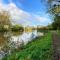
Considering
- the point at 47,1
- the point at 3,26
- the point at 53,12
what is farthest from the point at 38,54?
the point at 3,26

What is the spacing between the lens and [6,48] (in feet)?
51.5

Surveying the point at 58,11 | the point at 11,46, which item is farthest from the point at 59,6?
the point at 11,46

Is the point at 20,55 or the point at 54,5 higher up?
the point at 54,5

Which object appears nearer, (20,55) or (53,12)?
(20,55)

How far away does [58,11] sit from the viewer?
145ft

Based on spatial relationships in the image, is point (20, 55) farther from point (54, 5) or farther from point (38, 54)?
point (54, 5)

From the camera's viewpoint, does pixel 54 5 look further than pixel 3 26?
No

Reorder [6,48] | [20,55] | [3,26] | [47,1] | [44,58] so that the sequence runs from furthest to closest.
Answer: [3,26], [47,1], [6,48], [20,55], [44,58]

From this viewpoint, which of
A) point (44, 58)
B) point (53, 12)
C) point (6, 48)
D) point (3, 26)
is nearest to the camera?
point (44, 58)

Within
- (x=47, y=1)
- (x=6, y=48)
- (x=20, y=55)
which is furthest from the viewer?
(x=47, y=1)

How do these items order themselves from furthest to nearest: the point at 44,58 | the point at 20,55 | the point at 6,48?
the point at 6,48 → the point at 20,55 → the point at 44,58

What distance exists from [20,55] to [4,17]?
6995cm

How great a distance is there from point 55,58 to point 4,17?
7120cm

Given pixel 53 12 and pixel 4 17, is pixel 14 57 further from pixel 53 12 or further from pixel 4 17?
pixel 4 17
